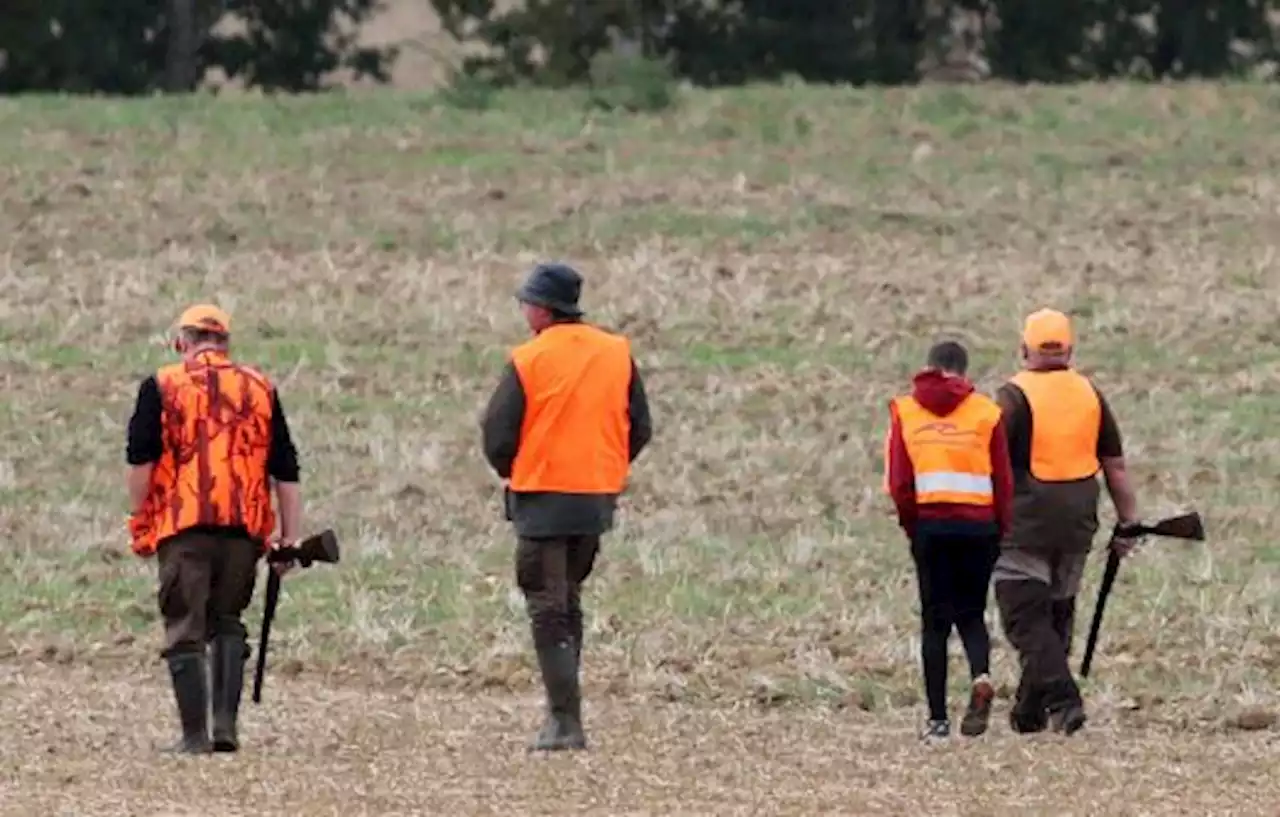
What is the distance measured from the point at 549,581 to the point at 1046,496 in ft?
6.37

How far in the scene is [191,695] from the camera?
40.1 feet

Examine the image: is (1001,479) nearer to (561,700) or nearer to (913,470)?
(913,470)

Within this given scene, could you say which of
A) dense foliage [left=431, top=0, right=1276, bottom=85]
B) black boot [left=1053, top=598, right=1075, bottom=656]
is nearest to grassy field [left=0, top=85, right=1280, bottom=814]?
black boot [left=1053, top=598, right=1075, bottom=656]

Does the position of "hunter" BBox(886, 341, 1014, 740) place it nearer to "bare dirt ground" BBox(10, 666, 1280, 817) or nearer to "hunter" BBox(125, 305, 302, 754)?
"bare dirt ground" BBox(10, 666, 1280, 817)

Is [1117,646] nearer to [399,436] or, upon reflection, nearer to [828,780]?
[828,780]

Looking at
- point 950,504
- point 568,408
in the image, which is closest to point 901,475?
point 950,504

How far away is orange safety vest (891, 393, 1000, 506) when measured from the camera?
504 inches

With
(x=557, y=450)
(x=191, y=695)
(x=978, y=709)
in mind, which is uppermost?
(x=557, y=450)

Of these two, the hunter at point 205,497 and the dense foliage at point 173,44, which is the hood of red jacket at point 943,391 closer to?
the hunter at point 205,497

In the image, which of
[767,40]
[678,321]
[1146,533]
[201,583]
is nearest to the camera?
[201,583]

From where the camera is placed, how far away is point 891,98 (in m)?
37.6

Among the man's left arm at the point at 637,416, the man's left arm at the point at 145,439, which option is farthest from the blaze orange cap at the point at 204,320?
the man's left arm at the point at 637,416

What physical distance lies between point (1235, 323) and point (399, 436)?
7.23m

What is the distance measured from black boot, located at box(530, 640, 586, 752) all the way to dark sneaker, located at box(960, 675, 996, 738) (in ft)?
4.65
